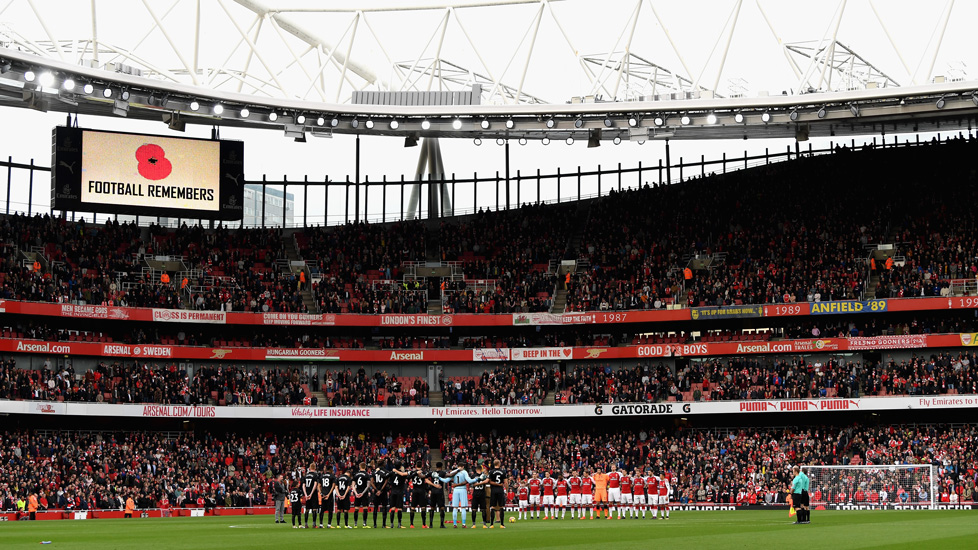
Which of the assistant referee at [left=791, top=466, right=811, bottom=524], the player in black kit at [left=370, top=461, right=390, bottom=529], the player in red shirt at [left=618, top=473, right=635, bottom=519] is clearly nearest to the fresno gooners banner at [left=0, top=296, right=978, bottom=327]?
the player in red shirt at [left=618, top=473, right=635, bottom=519]

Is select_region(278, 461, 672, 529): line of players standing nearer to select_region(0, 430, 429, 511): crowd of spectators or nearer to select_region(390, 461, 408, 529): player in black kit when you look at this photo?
select_region(390, 461, 408, 529): player in black kit

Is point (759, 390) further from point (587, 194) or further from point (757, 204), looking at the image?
point (587, 194)

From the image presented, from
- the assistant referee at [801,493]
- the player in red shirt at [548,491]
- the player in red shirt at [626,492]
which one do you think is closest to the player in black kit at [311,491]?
the player in red shirt at [548,491]

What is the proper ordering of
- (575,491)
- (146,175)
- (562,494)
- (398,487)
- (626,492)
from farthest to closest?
(146,175)
(562,494)
(575,491)
(626,492)
(398,487)

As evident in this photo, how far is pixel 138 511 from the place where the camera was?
42.8m

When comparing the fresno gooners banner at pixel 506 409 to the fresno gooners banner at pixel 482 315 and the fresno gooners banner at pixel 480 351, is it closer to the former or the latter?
the fresno gooners banner at pixel 480 351

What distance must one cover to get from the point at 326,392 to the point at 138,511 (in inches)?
480

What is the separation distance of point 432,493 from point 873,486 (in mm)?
20574

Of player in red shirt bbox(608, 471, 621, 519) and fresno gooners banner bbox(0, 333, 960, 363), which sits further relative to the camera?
fresno gooners banner bbox(0, 333, 960, 363)

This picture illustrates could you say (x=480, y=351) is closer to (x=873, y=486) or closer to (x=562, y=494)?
(x=873, y=486)

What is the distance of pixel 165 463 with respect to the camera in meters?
47.6

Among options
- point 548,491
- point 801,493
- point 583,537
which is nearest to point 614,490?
point 548,491

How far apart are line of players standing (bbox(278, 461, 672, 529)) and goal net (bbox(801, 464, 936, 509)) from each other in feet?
32.5

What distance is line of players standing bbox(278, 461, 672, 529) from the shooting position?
88.4ft
